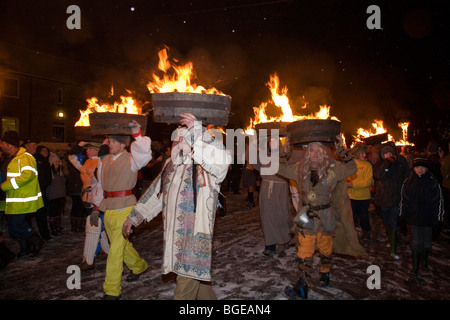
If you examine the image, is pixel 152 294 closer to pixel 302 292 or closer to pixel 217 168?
pixel 302 292

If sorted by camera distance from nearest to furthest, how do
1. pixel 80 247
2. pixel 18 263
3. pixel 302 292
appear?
pixel 302 292 → pixel 18 263 → pixel 80 247

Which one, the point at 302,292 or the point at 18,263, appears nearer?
the point at 302,292

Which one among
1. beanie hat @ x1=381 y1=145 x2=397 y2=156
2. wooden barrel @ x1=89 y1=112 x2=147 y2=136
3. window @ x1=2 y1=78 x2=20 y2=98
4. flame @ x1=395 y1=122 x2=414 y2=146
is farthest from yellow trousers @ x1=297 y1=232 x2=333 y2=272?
window @ x1=2 y1=78 x2=20 y2=98

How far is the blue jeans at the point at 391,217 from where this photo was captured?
6.85m

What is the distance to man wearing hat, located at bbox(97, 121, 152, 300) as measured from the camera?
14.4 feet

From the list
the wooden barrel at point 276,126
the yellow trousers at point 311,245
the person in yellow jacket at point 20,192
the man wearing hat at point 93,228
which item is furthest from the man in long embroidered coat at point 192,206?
the person in yellow jacket at point 20,192

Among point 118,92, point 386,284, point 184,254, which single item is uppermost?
point 118,92

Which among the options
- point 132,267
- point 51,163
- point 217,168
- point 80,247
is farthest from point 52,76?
point 217,168

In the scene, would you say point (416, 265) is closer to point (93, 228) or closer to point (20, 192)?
point (93, 228)

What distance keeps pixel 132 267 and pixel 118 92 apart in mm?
27053

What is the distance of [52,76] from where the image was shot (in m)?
28.5

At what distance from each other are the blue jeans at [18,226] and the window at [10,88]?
23887mm
